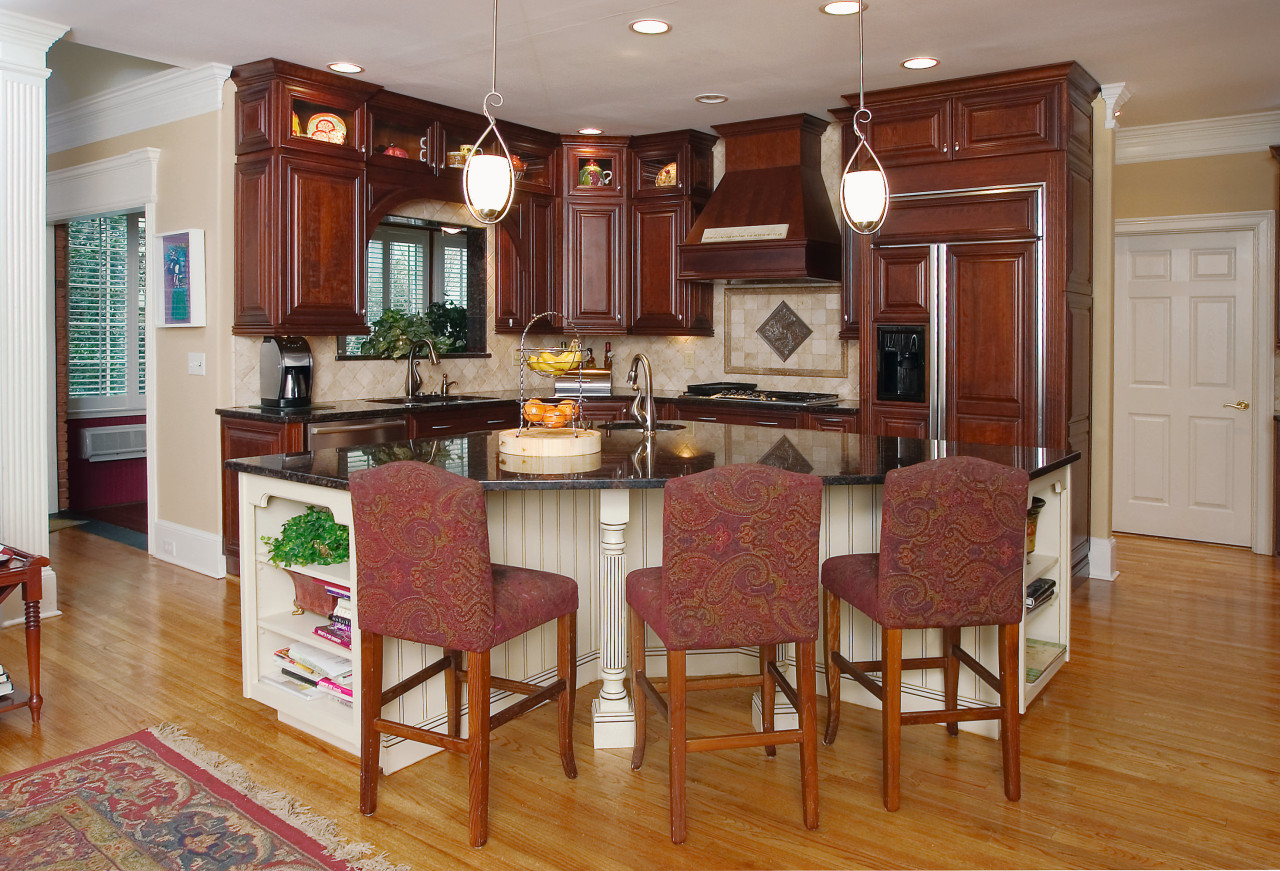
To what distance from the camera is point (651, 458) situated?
3.18 metres

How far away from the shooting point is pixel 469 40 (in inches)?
179

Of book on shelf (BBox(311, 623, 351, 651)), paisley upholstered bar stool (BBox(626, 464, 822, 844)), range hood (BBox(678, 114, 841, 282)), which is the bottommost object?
book on shelf (BBox(311, 623, 351, 651))

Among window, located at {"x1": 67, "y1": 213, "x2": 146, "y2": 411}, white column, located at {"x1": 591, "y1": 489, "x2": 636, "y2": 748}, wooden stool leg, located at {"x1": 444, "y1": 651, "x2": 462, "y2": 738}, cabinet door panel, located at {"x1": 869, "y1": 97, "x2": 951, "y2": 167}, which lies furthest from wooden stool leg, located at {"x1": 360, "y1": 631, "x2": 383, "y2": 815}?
window, located at {"x1": 67, "y1": 213, "x2": 146, "y2": 411}

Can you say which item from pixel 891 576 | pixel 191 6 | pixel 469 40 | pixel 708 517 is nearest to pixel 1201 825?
pixel 891 576

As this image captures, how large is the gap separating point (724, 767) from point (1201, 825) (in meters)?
1.26

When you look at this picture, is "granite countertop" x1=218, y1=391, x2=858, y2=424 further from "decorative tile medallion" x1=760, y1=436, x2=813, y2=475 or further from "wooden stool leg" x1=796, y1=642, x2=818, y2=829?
"wooden stool leg" x1=796, y1=642, x2=818, y2=829

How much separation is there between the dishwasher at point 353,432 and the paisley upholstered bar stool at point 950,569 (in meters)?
2.76

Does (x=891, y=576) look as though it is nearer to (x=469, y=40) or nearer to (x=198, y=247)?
(x=469, y=40)

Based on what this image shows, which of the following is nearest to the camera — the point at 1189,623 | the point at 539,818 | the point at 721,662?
the point at 539,818

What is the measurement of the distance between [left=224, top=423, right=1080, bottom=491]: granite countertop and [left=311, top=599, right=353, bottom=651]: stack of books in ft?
1.25

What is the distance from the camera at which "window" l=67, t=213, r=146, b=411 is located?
705 cm

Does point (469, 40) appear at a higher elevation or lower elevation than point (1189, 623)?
higher

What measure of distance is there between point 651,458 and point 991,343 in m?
2.56

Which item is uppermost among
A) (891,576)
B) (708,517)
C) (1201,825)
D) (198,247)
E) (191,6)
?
(191,6)
